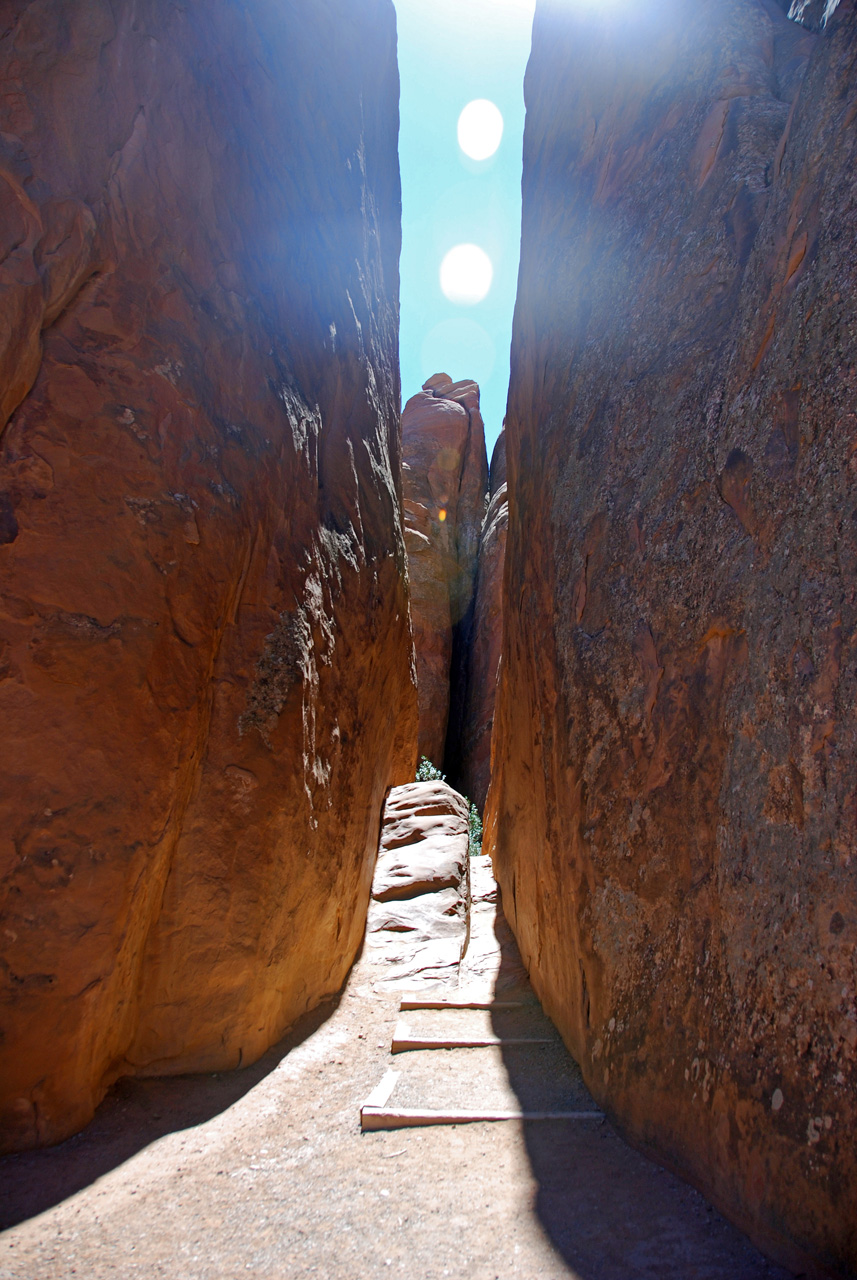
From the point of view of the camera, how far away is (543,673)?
211 inches

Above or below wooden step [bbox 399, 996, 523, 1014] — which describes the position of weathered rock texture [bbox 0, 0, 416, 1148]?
above

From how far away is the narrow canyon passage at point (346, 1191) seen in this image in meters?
2.28

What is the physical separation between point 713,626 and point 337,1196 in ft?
9.42

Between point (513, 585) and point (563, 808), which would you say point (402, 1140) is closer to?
point (563, 808)

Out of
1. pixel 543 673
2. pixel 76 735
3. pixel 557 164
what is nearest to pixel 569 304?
pixel 557 164

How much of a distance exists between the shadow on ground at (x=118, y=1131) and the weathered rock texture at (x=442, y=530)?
20985 mm

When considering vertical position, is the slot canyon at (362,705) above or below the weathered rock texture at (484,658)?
below

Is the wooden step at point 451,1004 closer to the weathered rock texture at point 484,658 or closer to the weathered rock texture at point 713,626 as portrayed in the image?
the weathered rock texture at point 713,626

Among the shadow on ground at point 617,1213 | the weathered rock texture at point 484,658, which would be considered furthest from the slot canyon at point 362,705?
the weathered rock texture at point 484,658

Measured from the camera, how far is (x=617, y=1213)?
2506 millimetres

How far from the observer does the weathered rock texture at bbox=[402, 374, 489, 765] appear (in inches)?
1016

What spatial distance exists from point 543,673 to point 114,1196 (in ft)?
13.1

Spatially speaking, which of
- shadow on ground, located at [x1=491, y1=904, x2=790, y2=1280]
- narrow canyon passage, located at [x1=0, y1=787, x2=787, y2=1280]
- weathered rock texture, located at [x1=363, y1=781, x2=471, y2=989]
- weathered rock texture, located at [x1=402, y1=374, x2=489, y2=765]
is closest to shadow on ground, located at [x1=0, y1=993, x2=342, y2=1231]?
narrow canyon passage, located at [x1=0, y1=787, x2=787, y2=1280]

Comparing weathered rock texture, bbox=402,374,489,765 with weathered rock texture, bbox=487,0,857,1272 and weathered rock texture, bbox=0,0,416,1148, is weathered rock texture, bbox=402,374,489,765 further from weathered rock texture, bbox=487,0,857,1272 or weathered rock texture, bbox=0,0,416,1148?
weathered rock texture, bbox=487,0,857,1272
